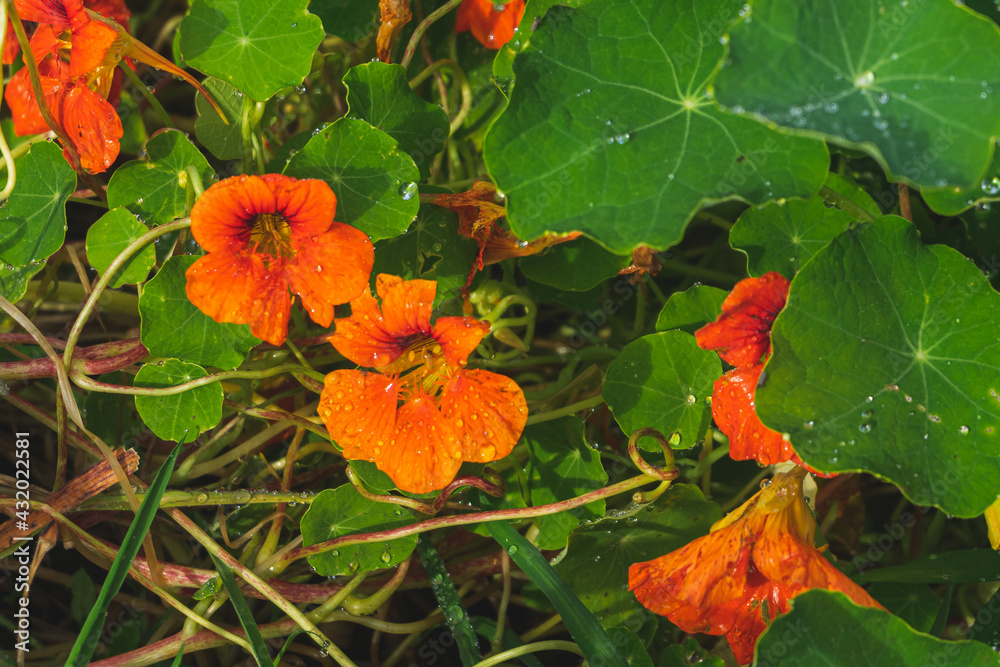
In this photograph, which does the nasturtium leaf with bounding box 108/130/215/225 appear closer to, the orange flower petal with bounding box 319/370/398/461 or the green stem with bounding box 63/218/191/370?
the green stem with bounding box 63/218/191/370

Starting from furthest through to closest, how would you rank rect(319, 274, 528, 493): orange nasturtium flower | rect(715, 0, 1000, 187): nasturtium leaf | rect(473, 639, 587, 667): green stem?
rect(473, 639, 587, 667): green stem → rect(319, 274, 528, 493): orange nasturtium flower → rect(715, 0, 1000, 187): nasturtium leaf

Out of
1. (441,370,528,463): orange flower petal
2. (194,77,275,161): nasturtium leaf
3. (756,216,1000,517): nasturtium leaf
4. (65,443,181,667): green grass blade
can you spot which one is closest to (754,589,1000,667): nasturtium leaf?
(756,216,1000,517): nasturtium leaf

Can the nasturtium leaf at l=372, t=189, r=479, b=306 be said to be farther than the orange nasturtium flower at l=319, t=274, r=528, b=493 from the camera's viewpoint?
Yes

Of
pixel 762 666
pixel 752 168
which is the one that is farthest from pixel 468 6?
pixel 762 666

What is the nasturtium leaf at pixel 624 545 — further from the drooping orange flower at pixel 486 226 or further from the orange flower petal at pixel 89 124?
the orange flower petal at pixel 89 124

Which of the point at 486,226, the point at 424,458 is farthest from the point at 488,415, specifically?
the point at 486,226

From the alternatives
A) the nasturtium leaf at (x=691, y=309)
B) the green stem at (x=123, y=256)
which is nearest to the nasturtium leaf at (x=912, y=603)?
the nasturtium leaf at (x=691, y=309)

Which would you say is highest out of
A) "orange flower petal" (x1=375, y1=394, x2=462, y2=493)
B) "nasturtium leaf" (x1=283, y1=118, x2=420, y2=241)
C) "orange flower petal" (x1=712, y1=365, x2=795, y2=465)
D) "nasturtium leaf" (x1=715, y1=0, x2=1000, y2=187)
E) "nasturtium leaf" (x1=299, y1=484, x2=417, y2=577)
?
"nasturtium leaf" (x1=715, y1=0, x2=1000, y2=187)
